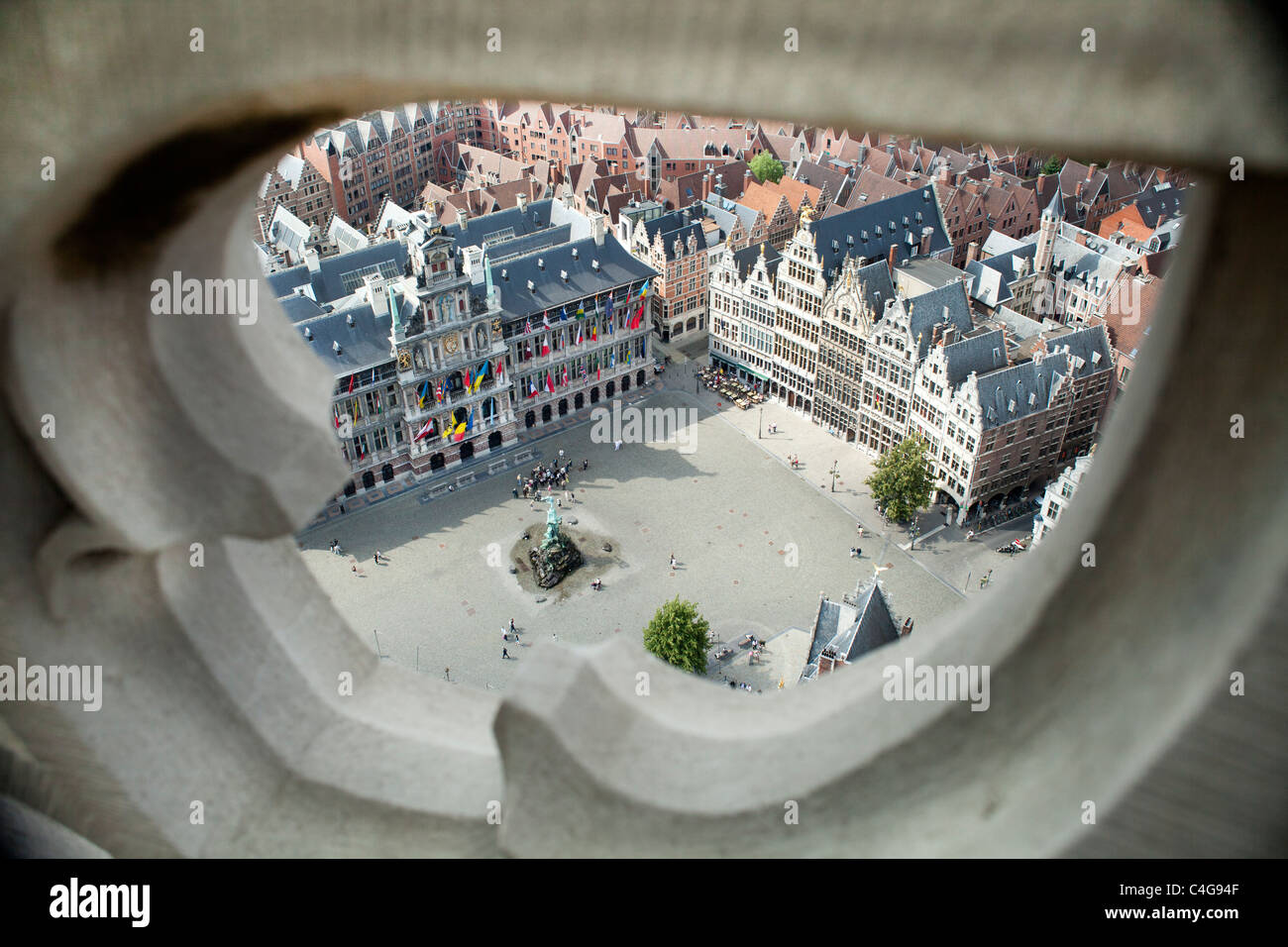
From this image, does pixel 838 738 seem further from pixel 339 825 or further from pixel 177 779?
pixel 177 779

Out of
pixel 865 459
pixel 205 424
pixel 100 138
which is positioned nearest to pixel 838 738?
pixel 205 424

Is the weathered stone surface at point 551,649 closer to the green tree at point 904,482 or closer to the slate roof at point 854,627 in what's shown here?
the slate roof at point 854,627

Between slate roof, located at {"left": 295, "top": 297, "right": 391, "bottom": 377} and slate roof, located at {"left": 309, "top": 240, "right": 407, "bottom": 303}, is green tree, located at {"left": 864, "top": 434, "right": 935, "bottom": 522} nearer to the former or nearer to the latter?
slate roof, located at {"left": 295, "top": 297, "right": 391, "bottom": 377}

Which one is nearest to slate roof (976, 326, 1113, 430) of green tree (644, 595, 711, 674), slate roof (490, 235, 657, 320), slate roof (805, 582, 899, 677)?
slate roof (805, 582, 899, 677)

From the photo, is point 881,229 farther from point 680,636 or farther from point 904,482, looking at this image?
point 680,636

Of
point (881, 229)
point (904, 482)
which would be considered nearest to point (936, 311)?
point (904, 482)
